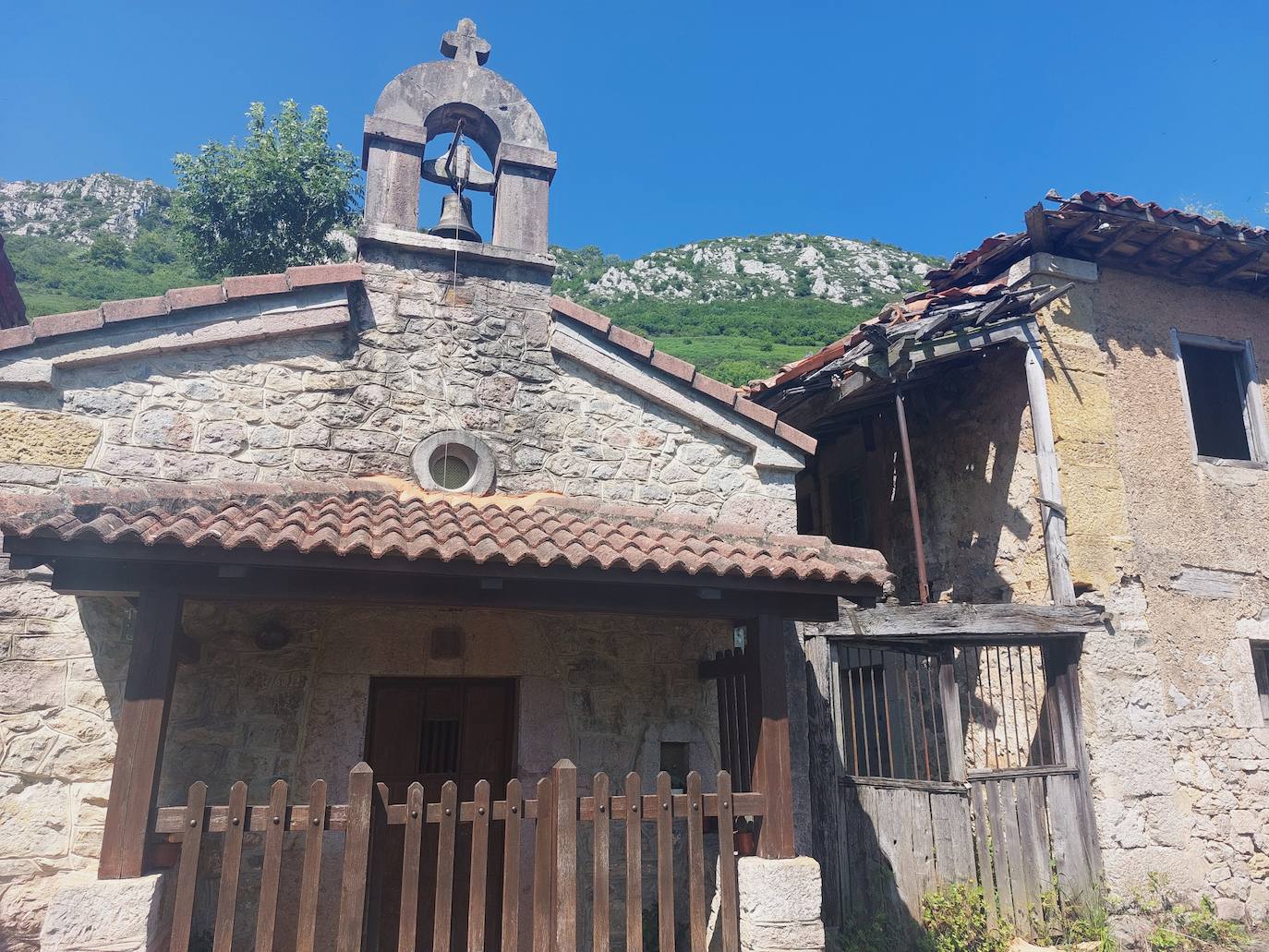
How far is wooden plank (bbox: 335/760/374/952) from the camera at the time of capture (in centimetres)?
351

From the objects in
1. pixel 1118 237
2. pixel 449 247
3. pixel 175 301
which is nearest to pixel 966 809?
pixel 1118 237

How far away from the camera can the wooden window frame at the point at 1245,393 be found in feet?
24.3

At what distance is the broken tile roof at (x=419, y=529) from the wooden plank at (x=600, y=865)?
1.08 m

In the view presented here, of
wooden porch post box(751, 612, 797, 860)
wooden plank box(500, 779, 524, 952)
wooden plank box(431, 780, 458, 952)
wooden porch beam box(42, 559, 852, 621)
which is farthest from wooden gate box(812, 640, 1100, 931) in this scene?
wooden plank box(431, 780, 458, 952)

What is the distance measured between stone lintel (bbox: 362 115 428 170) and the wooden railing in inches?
173

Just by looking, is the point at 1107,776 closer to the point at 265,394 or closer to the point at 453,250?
the point at 453,250

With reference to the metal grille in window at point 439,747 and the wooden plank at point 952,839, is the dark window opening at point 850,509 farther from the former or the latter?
the metal grille in window at point 439,747

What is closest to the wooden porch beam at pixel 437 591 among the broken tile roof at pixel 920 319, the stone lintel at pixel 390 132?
the broken tile roof at pixel 920 319

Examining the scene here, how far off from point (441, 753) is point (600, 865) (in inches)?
63.8

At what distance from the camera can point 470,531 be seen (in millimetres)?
4168

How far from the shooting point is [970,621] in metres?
6.11

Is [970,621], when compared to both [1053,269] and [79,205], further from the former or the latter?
[79,205]

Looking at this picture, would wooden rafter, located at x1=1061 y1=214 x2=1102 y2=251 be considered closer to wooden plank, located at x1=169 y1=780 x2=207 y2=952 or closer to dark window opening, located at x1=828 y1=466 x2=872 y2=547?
dark window opening, located at x1=828 y1=466 x2=872 y2=547

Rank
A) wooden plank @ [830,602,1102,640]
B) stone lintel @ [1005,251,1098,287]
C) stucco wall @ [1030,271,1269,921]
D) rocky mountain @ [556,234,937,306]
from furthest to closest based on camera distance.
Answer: rocky mountain @ [556,234,937,306]
stone lintel @ [1005,251,1098,287]
stucco wall @ [1030,271,1269,921]
wooden plank @ [830,602,1102,640]
